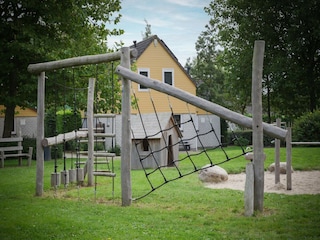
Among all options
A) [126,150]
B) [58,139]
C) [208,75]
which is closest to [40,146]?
[58,139]

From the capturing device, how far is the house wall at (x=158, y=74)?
27.4 metres

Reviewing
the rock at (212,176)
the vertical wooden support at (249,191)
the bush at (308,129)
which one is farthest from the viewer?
the bush at (308,129)

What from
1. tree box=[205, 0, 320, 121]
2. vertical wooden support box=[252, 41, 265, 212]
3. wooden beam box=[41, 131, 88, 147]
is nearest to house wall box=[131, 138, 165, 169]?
wooden beam box=[41, 131, 88, 147]

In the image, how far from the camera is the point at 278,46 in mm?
28750

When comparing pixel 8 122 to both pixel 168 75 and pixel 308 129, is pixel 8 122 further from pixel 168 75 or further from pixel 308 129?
pixel 308 129

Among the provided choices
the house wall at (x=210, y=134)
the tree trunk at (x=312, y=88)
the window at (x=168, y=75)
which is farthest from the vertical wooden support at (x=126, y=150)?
the tree trunk at (x=312, y=88)

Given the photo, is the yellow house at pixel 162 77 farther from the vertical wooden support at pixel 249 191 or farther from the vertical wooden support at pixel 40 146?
the vertical wooden support at pixel 249 191

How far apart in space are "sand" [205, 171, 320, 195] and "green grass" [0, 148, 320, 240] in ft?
→ 2.27

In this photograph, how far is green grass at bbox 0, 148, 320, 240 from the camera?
640cm

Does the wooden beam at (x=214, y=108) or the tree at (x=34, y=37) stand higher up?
the tree at (x=34, y=37)

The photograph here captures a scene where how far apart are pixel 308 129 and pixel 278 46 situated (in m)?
9.24

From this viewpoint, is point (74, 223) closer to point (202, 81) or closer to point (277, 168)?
point (277, 168)

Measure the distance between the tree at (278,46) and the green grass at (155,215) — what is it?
17870mm

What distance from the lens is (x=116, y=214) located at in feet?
25.2
